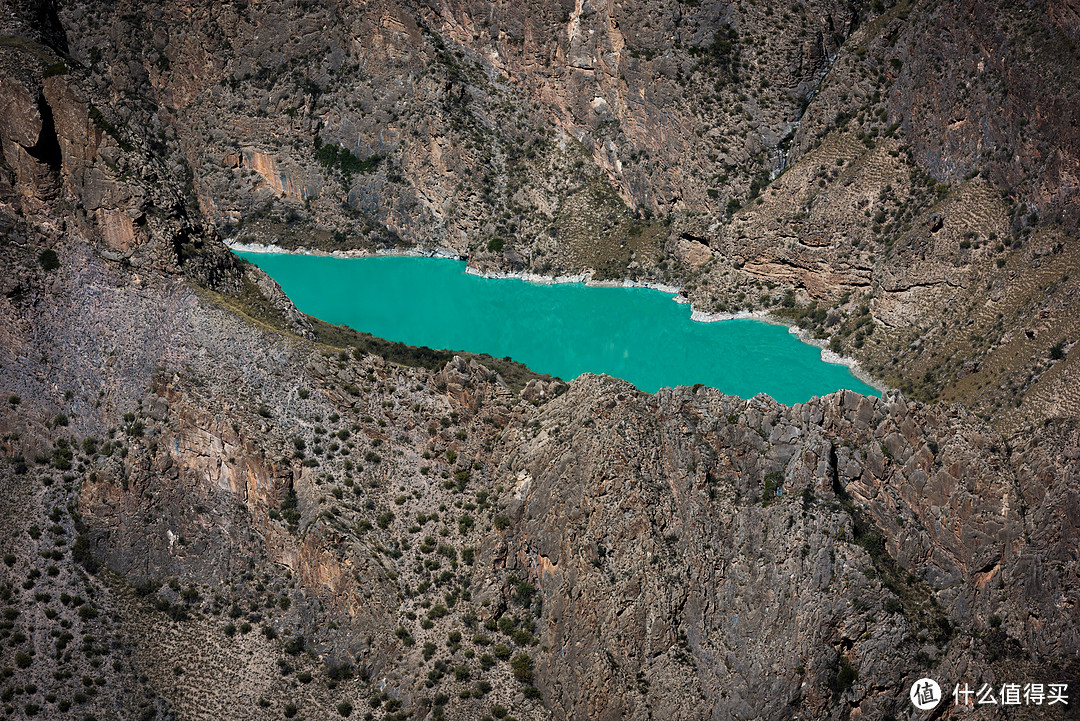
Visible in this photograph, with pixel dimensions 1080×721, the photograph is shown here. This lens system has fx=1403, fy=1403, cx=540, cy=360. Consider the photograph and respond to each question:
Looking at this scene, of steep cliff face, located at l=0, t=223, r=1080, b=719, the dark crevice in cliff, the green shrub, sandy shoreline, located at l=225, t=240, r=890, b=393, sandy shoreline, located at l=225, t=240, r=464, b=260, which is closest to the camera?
steep cliff face, located at l=0, t=223, r=1080, b=719

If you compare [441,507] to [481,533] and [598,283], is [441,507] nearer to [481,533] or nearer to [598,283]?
[481,533]

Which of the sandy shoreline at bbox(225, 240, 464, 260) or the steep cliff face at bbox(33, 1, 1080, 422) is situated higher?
the steep cliff face at bbox(33, 1, 1080, 422)

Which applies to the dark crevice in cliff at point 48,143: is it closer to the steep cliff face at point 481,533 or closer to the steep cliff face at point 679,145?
the steep cliff face at point 679,145

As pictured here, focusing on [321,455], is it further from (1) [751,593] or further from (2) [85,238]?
(1) [751,593]

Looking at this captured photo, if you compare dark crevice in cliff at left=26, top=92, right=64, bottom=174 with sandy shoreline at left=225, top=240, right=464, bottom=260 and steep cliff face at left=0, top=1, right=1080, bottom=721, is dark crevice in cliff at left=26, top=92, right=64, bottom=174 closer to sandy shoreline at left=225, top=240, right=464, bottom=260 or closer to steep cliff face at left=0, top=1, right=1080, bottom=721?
steep cliff face at left=0, top=1, right=1080, bottom=721

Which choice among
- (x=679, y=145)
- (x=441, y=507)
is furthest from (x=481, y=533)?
(x=679, y=145)

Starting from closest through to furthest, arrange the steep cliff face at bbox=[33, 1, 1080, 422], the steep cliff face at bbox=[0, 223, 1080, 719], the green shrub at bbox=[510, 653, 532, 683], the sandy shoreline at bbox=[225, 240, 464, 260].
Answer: the steep cliff face at bbox=[0, 223, 1080, 719] < the green shrub at bbox=[510, 653, 532, 683] < the steep cliff face at bbox=[33, 1, 1080, 422] < the sandy shoreline at bbox=[225, 240, 464, 260]

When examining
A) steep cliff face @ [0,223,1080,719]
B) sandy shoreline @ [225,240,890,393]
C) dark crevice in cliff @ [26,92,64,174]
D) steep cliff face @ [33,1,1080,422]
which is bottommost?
steep cliff face @ [0,223,1080,719]

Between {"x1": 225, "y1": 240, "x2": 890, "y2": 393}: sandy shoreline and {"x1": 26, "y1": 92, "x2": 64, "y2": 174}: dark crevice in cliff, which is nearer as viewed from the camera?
{"x1": 26, "y1": 92, "x2": 64, "y2": 174}: dark crevice in cliff

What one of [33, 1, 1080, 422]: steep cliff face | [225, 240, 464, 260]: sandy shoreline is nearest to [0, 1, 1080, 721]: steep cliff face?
[33, 1, 1080, 422]: steep cliff face

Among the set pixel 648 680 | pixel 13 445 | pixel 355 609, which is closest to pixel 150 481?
pixel 13 445

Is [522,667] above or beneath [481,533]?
beneath
